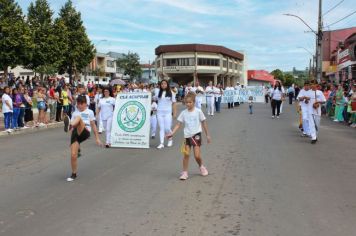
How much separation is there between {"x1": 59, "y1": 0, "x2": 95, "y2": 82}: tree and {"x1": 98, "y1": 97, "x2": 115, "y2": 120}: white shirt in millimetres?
37218

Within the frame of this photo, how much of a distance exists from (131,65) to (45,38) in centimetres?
4671

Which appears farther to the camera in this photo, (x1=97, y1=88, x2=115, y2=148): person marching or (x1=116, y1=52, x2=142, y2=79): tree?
(x1=116, y1=52, x2=142, y2=79): tree

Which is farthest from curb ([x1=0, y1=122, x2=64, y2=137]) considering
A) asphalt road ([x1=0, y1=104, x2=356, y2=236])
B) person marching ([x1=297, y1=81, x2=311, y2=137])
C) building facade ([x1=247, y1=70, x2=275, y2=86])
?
building facade ([x1=247, y1=70, x2=275, y2=86])

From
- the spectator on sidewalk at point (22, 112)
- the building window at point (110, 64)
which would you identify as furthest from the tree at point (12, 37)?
the building window at point (110, 64)

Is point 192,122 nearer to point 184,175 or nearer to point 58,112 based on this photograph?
point 184,175

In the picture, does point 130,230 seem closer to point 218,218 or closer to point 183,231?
point 183,231

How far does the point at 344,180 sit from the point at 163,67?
288 feet

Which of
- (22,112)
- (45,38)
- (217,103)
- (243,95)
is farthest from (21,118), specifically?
(45,38)

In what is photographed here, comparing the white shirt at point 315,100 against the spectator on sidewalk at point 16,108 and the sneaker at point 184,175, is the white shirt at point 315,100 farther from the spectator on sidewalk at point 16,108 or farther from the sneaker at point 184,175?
the spectator on sidewalk at point 16,108

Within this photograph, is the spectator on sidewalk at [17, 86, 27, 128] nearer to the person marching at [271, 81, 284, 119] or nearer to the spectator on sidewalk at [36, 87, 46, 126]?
the spectator on sidewalk at [36, 87, 46, 126]

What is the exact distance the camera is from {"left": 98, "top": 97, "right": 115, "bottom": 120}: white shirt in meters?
12.7

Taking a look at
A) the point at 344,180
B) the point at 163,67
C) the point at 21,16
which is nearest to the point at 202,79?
the point at 163,67

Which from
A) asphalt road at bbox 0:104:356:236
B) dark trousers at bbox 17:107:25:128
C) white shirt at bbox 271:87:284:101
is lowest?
asphalt road at bbox 0:104:356:236

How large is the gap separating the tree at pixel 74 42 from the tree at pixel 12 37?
462 inches
